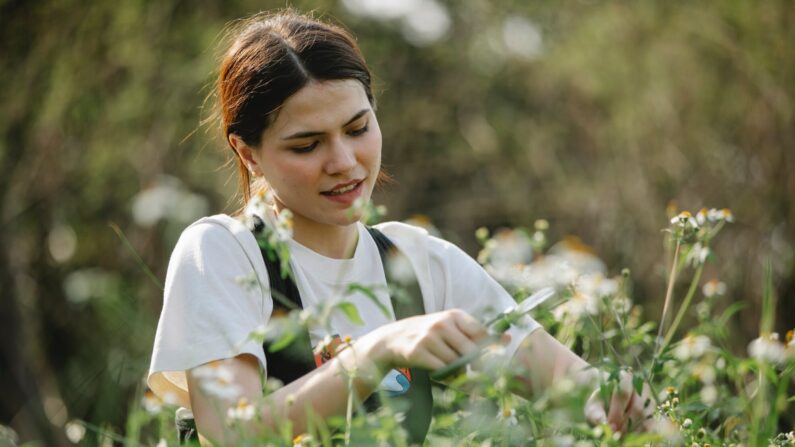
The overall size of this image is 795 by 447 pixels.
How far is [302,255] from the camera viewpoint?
2143mm

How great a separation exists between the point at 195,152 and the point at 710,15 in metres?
3.42

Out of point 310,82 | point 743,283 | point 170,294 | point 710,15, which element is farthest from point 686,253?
point 710,15

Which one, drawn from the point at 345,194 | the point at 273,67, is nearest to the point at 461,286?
the point at 345,194

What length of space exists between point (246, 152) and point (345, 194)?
280 millimetres

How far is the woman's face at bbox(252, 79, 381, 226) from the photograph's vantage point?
203cm

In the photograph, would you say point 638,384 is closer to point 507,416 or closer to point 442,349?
point 507,416

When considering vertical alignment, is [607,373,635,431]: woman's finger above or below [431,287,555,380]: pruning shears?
below

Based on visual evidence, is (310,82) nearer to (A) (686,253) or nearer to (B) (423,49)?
(A) (686,253)

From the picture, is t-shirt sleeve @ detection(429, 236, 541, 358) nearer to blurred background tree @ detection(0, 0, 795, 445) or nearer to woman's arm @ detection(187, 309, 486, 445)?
woman's arm @ detection(187, 309, 486, 445)

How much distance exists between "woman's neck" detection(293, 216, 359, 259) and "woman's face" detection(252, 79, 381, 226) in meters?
0.07

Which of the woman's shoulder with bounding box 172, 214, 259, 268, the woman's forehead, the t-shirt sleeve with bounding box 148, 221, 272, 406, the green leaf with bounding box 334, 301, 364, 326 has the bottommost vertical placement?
the t-shirt sleeve with bounding box 148, 221, 272, 406

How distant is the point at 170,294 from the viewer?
194 cm

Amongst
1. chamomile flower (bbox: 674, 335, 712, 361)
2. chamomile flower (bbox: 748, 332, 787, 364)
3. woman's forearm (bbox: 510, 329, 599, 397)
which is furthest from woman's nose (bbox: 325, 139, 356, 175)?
chamomile flower (bbox: 748, 332, 787, 364)

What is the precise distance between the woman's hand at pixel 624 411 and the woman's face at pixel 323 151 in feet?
2.02
